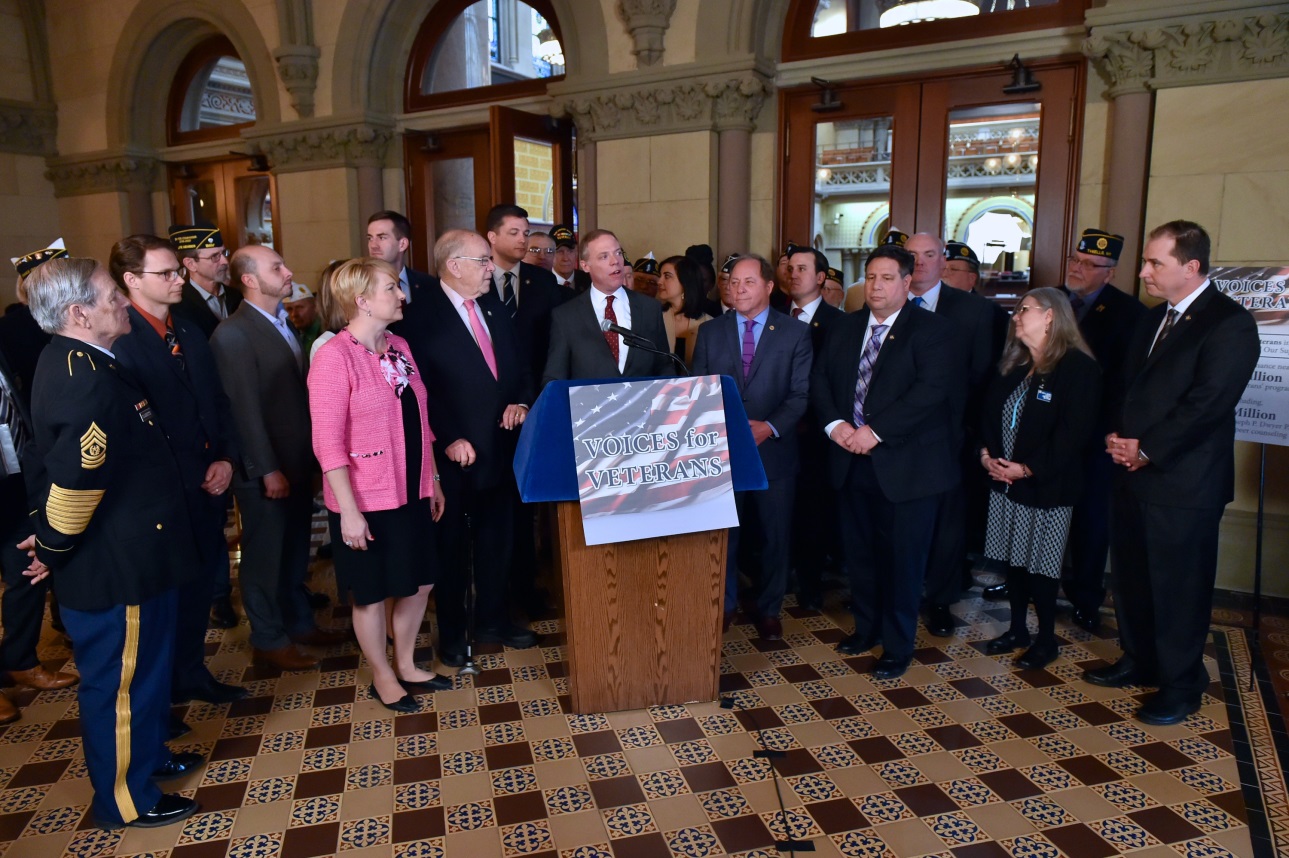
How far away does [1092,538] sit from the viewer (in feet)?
12.9

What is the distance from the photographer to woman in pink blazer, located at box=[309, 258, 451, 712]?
273 centimetres

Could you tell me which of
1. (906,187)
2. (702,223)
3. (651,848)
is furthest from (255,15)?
(651,848)

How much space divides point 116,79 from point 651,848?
375 inches

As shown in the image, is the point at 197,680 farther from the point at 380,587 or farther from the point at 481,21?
the point at 481,21

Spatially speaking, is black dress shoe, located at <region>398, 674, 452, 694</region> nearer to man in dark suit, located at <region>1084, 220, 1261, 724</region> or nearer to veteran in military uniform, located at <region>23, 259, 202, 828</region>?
veteran in military uniform, located at <region>23, 259, 202, 828</region>

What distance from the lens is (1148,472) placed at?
3033 millimetres

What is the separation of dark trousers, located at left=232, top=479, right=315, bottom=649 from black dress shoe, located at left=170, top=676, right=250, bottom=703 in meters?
0.26

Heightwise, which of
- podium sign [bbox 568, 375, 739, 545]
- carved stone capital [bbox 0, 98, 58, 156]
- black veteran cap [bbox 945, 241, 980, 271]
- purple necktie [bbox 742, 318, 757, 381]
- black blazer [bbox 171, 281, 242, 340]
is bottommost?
podium sign [bbox 568, 375, 739, 545]

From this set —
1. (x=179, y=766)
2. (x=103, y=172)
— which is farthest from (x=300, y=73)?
(x=179, y=766)

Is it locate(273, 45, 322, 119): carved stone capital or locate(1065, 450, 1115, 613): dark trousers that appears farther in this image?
locate(273, 45, 322, 119): carved stone capital

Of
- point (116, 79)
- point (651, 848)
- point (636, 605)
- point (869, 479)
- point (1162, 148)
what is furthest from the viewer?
point (116, 79)

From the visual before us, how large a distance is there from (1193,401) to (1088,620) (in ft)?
4.69

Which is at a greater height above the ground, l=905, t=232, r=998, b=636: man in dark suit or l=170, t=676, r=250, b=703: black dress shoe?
l=905, t=232, r=998, b=636: man in dark suit

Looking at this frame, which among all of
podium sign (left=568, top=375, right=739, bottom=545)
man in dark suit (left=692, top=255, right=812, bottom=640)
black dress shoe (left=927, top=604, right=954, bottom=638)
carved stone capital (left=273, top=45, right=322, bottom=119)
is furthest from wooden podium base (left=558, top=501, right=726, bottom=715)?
carved stone capital (left=273, top=45, right=322, bottom=119)
